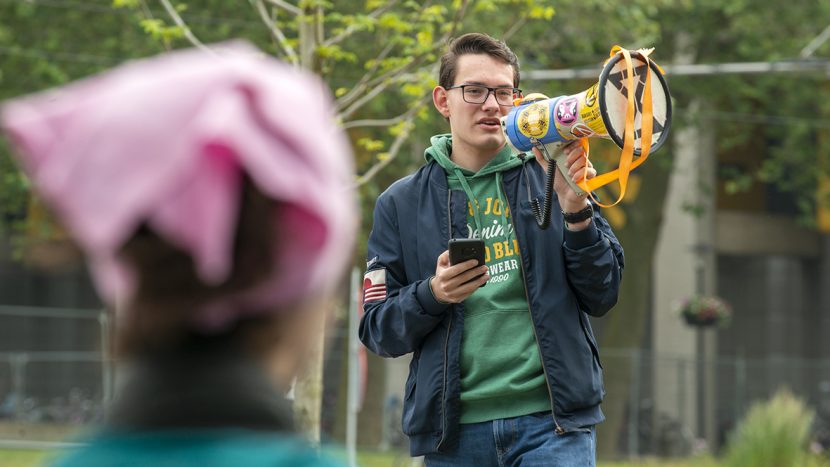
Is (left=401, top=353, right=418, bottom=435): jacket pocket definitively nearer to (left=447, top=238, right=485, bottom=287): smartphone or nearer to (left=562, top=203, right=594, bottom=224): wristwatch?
(left=447, top=238, right=485, bottom=287): smartphone

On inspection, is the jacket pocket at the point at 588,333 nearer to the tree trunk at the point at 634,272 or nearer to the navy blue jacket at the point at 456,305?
the navy blue jacket at the point at 456,305

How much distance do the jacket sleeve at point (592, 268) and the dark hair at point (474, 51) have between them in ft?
2.53

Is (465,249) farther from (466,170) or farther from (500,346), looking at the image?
(466,170)

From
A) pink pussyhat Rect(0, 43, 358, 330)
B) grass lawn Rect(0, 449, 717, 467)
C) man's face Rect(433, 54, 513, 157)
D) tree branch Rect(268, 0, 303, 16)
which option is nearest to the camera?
pink pussyhat Rect(0, 43, 358, 330)

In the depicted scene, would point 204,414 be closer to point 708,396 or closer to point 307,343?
point 307,343

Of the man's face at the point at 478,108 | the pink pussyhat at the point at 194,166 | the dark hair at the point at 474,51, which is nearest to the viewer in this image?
the pink pussyhat at the point at 194,166

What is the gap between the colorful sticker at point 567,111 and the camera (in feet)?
14.3

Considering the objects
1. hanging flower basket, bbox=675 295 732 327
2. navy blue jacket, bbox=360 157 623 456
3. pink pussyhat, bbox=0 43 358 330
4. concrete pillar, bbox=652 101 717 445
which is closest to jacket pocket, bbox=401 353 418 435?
navy blue jacket, bbox=360 157 623 456

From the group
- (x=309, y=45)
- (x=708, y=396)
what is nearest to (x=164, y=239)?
(x=309, y=45)

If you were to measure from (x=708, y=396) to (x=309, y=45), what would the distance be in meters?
18.0

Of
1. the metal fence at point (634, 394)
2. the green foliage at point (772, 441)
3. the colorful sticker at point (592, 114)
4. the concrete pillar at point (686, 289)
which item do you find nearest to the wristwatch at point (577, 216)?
the colorful sticker at point (592, 114)

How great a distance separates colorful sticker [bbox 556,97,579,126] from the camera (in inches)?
171

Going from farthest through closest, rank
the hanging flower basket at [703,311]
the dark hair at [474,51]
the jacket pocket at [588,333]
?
1. the hanging flower basket at [703,311]
2. the dark hair at [474,51]
3. the jacket pocket at [588,333]

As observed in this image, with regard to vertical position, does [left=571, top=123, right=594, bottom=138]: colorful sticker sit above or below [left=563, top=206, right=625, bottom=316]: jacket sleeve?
above
